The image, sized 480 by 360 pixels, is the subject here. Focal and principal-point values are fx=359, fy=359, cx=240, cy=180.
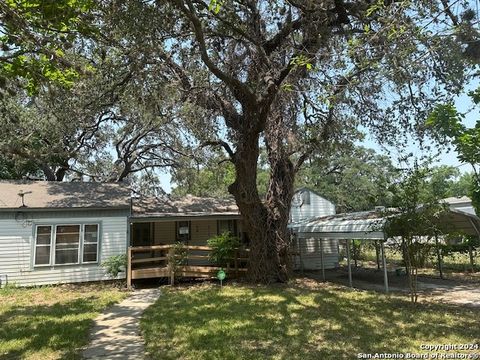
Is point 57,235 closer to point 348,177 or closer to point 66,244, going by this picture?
point 66,244

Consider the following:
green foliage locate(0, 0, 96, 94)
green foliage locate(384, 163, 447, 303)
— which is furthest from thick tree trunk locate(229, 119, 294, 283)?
green foliage locate(0, 0, 96, 94)

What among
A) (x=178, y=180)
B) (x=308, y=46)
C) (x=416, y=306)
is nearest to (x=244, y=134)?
(x=308, y=46)

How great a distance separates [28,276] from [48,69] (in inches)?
324

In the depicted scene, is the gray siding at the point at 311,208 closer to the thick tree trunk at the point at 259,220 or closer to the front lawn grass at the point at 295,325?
the thick tree trunk at the point at 259,220

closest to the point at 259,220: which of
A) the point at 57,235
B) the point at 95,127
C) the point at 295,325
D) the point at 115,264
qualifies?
the point at 115,264

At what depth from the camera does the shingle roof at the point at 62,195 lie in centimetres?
1307


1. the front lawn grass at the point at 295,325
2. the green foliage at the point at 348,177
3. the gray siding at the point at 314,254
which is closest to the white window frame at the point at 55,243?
the front lawn grass at the point at 295,325

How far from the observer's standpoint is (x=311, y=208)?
18.9 metres

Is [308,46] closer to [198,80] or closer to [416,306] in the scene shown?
[198,80]

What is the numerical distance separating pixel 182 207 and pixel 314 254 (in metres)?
7.10

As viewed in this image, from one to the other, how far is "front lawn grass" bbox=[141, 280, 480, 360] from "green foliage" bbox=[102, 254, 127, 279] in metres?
3.00

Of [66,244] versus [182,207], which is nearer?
[66,244]

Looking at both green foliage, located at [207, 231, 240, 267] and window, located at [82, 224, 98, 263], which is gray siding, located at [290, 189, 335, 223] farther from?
window, located at [82, 224, 98, 263]

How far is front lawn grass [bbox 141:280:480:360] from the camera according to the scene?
5.69 metres
